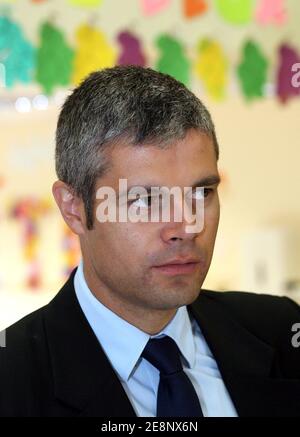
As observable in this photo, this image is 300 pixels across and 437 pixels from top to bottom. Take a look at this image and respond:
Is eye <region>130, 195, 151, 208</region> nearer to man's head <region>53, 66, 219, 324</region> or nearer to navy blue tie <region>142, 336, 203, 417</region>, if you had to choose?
man's head <region>53, 66, 219, 324</region>

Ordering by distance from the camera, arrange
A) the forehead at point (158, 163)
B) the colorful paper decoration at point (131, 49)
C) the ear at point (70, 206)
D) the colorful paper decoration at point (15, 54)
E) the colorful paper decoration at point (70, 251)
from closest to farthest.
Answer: the forehead at point (158, 163) → the ear at point (70, 206) → the colorful paper decoration at point (15, 54) → the colorful paper decoration at point (131, 49) → the colorful paper decoration at point (70, 251)

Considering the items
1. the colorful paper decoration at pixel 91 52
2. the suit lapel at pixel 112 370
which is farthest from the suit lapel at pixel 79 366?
the colorful paper decoration at pixel 91 52

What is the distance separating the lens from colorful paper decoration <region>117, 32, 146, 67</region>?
8.33 feet

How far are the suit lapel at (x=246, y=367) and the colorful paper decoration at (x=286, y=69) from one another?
5.20 feet

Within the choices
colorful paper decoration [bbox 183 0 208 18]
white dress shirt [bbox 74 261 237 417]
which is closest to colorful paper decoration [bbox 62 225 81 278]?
colorful paper decoration [bbox 183 0 208 18]

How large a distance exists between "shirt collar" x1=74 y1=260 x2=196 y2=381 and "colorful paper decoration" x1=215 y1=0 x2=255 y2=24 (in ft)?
5.76

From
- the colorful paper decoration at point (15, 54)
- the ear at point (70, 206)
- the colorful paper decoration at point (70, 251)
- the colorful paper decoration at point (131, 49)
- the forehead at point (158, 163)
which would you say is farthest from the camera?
the colorful paper decoration at point (70, 251)

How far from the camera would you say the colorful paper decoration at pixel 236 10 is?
257cm

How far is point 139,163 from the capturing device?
0.96m

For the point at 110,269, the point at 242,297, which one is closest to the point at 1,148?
the point at 242,297

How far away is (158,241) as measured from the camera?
3.16 feet

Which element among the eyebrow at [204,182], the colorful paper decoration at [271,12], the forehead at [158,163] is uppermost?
the colorful paper decoration at [271,12]

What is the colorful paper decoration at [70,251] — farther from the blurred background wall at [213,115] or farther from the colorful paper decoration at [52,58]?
the colorful paper decoration at [52,58]

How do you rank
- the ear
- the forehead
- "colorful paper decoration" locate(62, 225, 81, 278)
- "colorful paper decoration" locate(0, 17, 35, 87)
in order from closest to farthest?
the forehead
the ear
"colorful paper decoration" locate(0, 17, 35, 87)
"colorful paper decoration" locate(62, 225, 81, 278)
